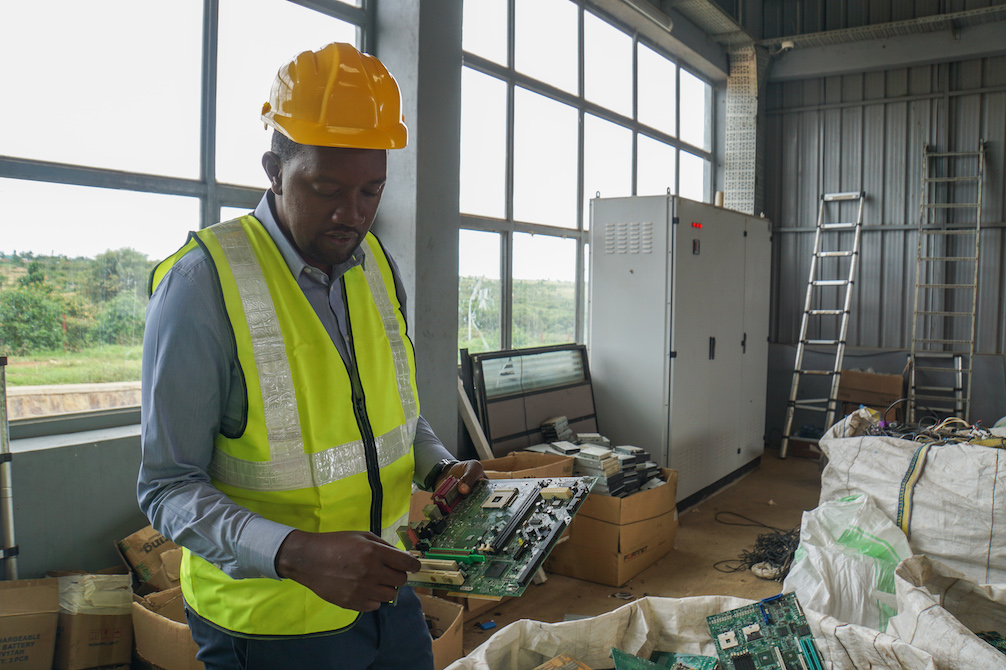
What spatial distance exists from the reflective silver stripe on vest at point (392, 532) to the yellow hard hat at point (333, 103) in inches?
26.3

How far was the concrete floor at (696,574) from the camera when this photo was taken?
3.19 metres

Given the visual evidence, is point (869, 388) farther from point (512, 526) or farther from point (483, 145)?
point (512, 526)

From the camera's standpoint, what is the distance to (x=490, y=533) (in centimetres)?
129

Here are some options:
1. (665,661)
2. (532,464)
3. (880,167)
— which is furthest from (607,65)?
(665,661)

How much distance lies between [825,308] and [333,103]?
6880 millimetres

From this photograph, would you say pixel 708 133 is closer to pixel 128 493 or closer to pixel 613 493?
pixel 613 493

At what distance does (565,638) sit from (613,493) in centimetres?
152

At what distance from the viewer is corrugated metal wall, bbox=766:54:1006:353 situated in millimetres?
6277

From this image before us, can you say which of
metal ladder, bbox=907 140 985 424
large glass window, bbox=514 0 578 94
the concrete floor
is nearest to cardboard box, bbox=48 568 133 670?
the concrete floor

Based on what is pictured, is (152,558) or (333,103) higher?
→ (333,103)

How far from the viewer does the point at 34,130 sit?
2383 millimetres

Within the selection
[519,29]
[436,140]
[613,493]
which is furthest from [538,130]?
[613,493]

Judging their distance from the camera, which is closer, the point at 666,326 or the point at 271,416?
the point at 271,416

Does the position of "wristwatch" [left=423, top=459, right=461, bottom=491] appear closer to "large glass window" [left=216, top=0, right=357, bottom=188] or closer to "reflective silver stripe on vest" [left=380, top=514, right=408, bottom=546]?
"reflective silver stripe on vest" [left=380, top=514, right=408, bottom=546]
